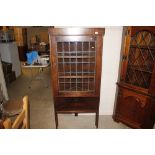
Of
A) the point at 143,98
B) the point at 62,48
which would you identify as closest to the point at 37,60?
the point at 62,48

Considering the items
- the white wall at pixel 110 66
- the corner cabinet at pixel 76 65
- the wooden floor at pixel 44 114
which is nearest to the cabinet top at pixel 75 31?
the corner cabinet at pixel 76 65

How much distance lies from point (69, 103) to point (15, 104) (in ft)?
2.80

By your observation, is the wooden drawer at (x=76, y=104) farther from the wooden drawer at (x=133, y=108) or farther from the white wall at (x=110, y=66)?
the wooden drawer at (x=133, y=108)

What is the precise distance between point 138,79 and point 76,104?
106cm

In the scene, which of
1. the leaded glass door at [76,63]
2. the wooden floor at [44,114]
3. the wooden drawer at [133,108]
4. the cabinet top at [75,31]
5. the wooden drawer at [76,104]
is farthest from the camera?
the wooden floor at [44,114]

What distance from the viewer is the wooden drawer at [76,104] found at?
2.22 m

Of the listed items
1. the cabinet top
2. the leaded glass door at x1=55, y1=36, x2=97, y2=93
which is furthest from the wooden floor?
the cabinet top

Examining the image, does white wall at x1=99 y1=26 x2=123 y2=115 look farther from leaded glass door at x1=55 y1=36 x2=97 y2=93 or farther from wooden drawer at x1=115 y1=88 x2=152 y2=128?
leaded glass door at x1=55 y1=36 x2=97 y2=93

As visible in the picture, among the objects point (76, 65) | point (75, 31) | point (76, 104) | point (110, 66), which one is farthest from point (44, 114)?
point (75, 31)

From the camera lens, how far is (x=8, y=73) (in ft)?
13.8

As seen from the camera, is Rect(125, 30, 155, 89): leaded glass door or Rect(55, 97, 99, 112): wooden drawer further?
Rect(55, 97, 99, 112): wooden drawer

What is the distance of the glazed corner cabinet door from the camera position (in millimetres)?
1908
